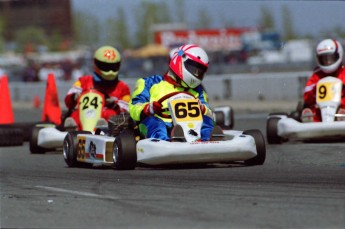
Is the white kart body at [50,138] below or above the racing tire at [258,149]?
below

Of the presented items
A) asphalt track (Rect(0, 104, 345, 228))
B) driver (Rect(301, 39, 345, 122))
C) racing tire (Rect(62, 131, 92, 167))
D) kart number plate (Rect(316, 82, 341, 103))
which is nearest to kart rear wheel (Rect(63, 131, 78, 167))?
racing tire (Rect(62, 131, 92, 167))

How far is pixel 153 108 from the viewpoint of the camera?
33.6 feet

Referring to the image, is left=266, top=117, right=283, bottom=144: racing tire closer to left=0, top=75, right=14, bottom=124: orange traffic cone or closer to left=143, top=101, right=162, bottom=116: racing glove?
left=143, top=101, right=162, bottom=116: racing glove

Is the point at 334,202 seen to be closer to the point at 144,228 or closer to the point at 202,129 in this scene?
the point at 144,228

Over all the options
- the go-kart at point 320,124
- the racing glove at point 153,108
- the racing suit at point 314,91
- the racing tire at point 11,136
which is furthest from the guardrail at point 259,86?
the racing glove at point 153,108

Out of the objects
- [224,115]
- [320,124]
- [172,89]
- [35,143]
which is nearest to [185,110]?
[172,89]

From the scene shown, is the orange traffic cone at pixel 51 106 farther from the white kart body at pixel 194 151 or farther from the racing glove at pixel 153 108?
the white kart body at pixel 194 151

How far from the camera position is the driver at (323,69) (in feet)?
43.8

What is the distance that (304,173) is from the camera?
905cm

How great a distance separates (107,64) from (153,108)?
316 cm

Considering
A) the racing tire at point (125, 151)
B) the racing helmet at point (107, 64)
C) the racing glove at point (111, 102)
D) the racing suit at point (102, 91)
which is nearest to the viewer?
the racing tire at point (125, 151)

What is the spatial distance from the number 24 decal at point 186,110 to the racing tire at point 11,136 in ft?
16.8

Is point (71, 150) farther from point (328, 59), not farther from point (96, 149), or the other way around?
point (328, 59)

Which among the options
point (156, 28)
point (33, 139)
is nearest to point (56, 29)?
point (156, 28)
